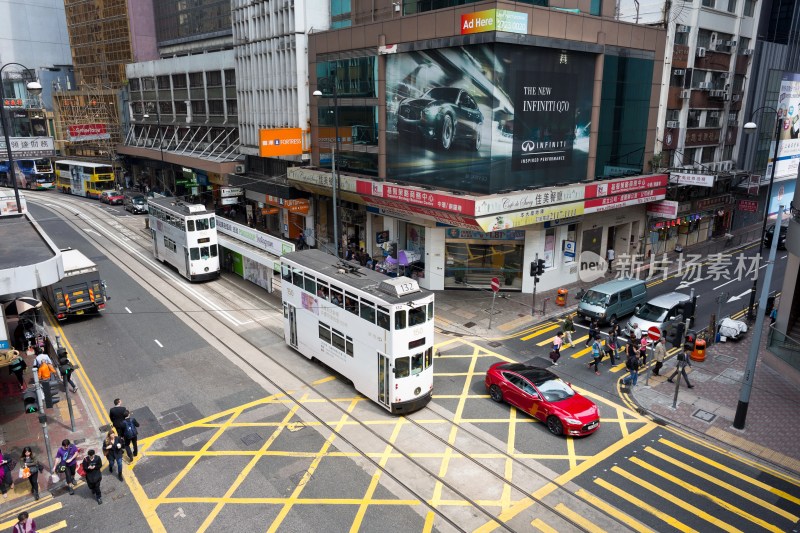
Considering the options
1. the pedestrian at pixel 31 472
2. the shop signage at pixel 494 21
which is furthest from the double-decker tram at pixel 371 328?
the shop signage at pixel 494 21

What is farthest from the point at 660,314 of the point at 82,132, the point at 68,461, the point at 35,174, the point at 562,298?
the point at 35,174

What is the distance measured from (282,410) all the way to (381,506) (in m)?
5.90

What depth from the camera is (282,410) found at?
18328mm

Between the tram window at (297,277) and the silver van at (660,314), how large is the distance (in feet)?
47.1

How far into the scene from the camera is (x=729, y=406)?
1873 centimetres

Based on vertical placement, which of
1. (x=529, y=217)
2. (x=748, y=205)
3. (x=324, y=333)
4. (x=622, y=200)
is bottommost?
(x=324, y=333)

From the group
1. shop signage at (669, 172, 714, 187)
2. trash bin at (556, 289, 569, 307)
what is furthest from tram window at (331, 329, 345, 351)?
shop signage at (669, 172, 714, 187)

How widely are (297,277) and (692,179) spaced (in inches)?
1023

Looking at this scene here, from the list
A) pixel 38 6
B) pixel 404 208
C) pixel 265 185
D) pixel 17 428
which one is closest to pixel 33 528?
pixel 17 428

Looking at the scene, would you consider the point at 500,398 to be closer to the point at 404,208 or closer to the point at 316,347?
the point at 316,347

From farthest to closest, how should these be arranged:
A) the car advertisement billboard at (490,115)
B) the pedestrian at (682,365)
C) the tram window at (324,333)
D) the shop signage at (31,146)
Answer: the shop signage at (31,146) → the car advertisement billboard at (490,115) → the tram window at (324,333) → the pedestrian at (682,365)

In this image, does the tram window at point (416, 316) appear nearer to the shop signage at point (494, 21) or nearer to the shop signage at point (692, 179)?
the shop signage at point (494, 21)

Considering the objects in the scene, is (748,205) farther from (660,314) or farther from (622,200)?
(660,314)

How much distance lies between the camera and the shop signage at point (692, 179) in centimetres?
3283
